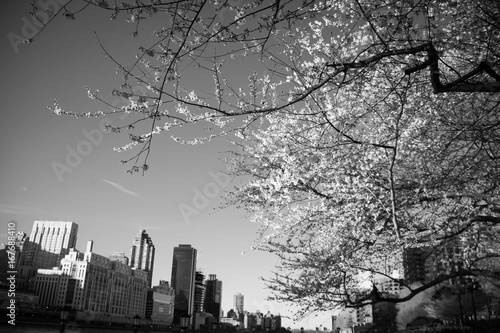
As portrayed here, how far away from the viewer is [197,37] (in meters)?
4.21

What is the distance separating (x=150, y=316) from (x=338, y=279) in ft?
548

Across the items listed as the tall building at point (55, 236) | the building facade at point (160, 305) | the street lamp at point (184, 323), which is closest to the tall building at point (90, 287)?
the building facade at point (160, 305)

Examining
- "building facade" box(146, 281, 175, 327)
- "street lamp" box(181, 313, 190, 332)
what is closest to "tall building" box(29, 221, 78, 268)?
"building facade" box(146, 281, 175, 327)

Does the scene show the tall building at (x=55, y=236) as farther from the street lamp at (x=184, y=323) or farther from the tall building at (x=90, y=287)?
the street lamp at (x=184, y=323)

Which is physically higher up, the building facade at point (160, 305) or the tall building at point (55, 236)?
the tall building at point (55, 236)

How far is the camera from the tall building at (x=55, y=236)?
518ft

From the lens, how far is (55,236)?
543 feet

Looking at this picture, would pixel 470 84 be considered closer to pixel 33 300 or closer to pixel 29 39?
pixel 29 39

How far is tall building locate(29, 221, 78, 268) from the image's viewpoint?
158 m

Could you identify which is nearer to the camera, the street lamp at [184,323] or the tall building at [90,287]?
the street lamp at [184,323]

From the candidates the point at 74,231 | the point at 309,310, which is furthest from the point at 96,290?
the point at 309,310

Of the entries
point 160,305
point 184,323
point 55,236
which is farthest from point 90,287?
point 184,323

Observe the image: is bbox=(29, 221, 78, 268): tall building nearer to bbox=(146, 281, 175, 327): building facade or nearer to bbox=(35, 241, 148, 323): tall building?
bbox=(35, 241, 148, 323): tall building

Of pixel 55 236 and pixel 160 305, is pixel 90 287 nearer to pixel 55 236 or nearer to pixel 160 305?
pixel 160 305
